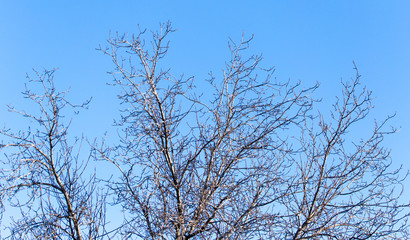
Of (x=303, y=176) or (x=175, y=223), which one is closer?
(x=175, y=223)

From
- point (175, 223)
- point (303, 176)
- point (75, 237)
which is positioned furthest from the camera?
point (303, 176)

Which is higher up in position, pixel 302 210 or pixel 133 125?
pixel 133 125

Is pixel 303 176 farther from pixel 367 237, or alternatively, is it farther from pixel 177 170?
pixel 177 170

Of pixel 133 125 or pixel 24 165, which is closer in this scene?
pixel 24 165

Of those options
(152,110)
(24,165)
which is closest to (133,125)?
(152,110)

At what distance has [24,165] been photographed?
7156 mm

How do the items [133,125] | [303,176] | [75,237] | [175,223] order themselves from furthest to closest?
1. [303,176]
2. [133,125]
3. [75,237]
4. [175,223]

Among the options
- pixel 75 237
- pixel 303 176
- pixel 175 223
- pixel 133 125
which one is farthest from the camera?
pixel 303 176

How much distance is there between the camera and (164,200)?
755 cm

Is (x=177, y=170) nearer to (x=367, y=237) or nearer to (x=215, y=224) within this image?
(x=215, y=224)

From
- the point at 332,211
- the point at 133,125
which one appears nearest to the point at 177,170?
the point at 133,125

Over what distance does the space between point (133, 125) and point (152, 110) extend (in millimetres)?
372

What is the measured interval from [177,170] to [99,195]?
1380mm

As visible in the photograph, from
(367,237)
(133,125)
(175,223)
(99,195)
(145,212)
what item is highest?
(133,125)
